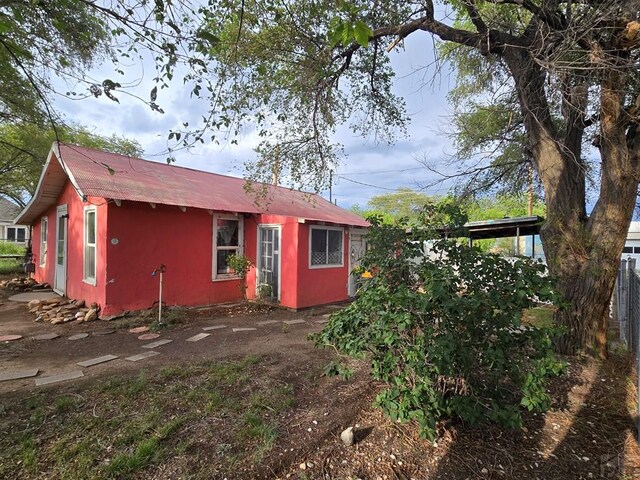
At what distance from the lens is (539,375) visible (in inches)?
89.2

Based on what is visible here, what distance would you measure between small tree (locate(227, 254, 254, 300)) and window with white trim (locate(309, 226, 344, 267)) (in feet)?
5.45

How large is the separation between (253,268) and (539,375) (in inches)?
293

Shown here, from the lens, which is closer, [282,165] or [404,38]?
[404,38]

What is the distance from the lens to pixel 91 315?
6469 mm

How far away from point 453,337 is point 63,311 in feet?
25.6

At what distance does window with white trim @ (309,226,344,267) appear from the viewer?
28.0ft

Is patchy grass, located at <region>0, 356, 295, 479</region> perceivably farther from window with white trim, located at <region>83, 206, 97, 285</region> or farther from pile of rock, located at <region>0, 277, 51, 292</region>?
pile of rock, located at <region>0, 277, 51, 292</region>

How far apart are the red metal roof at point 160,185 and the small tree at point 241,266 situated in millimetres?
1240

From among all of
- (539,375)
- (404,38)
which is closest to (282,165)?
(404,38)

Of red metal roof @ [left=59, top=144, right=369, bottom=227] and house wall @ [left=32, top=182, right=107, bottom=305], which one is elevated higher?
red metal roof @ [left=59, top=144, right=369, bottom=227]

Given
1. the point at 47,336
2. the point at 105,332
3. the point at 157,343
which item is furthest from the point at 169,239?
the point at 157,343

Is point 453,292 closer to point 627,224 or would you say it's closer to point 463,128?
point 627,224

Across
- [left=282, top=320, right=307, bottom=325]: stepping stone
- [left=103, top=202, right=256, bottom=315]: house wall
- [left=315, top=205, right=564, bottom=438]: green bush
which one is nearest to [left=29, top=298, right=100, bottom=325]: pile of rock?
[left=103, top=202, right=256, bottom=315]: house wall

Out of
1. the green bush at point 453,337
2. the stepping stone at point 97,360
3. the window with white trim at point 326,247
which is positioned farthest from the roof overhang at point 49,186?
the green bush at point 453,337
